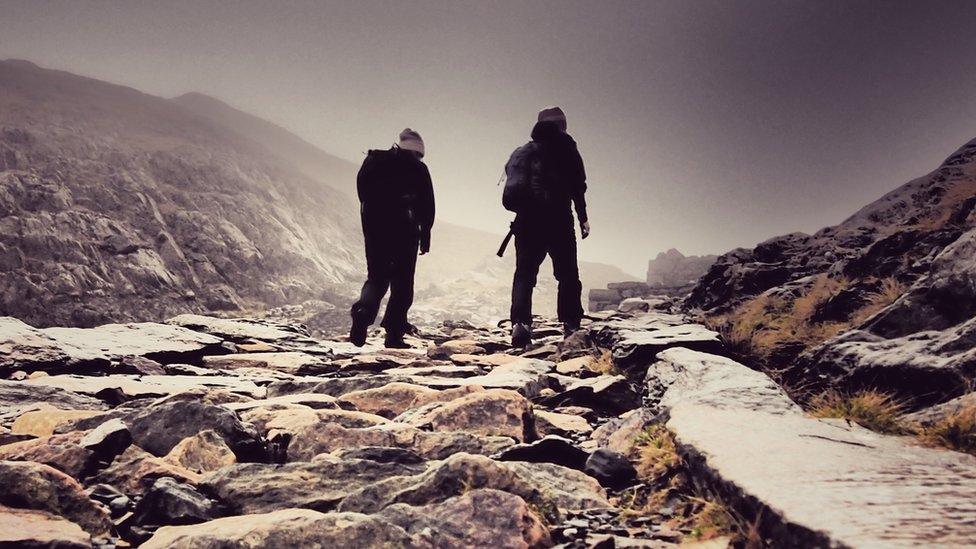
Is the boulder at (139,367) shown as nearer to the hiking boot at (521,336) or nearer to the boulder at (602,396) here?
the boulder at (602,396)

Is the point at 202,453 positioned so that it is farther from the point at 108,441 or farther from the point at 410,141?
the point at 410,141

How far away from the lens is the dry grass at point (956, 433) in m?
1.90

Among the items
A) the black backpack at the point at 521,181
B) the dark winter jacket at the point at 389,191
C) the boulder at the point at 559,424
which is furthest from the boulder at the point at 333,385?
the black backpack at the point at 521,181

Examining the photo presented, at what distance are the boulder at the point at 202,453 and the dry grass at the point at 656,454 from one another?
1.98 m

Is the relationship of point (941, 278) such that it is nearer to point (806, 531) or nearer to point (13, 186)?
point (806, 531)

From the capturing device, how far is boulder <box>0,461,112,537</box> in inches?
66.2

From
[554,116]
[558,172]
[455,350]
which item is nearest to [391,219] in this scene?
[455,350]

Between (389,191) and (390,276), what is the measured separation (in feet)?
4.22

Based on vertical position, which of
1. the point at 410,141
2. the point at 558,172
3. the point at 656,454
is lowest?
the point at 656,454

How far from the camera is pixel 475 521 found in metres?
1.62

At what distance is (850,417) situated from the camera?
2.40 metres

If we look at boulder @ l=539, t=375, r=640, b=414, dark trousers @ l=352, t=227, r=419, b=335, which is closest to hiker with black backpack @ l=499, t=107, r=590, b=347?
dark trousers @ l=352, t=227, r=419, b=335

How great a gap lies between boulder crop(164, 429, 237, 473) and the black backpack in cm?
518

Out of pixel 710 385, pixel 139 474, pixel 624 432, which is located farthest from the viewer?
pixel 710 385
